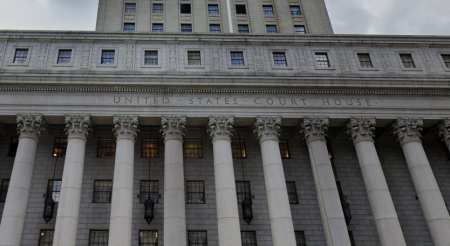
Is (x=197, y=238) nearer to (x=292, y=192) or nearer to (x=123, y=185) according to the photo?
(x=123, y=185)

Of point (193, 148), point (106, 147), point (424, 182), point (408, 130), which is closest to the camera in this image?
point (424, 182)

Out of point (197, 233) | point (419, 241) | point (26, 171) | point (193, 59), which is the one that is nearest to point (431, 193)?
point (419, 241)

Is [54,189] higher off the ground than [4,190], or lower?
lower

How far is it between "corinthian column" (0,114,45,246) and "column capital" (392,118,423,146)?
86.9ft

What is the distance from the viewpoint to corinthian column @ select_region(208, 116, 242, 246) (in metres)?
24.2

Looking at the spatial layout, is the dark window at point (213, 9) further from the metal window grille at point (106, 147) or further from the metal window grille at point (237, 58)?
the metal window grille at point (106, 147)

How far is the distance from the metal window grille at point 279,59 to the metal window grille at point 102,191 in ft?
54.3

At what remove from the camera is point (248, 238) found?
1149 inches

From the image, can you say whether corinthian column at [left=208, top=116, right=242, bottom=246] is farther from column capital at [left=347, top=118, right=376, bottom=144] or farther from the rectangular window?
column capital at [left=347, top=118, right=376, bottom=144]

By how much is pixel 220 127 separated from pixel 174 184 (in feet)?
17.6

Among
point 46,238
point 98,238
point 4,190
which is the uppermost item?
point 4,190

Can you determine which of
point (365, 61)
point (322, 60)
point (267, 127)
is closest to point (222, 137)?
point (267, 127)

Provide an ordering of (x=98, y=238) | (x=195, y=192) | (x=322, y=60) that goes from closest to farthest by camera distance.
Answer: (x=98, y=238) → (x=195, y=192) → (x=322, y=60)

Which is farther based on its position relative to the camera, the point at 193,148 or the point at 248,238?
the point at 193,148
